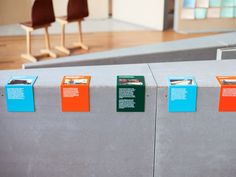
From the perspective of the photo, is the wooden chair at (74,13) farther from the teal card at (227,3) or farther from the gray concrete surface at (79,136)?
the gray concrete surface at (79,136)

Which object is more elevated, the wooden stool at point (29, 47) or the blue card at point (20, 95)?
the blue card at point (20, 95)

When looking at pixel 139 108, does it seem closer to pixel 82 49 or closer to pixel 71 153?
pixel 71 153

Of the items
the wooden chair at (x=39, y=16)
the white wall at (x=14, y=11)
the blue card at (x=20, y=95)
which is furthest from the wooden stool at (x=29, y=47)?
the blue card at (x=20, y=95)

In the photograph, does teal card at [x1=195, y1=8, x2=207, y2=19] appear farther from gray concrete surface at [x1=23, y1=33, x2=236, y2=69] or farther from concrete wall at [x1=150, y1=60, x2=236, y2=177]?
concrete wall at [x1=150, y1=60, x2=236, y2=177]

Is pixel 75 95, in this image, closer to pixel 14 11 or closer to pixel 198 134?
pixel 198 134

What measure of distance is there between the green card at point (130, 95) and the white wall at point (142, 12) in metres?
5.45

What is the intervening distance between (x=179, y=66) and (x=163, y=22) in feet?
17.1

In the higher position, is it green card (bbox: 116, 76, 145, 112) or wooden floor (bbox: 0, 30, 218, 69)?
green card (bbox: 116, 76, 145, 112)

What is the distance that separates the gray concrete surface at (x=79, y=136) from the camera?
5.95 ft

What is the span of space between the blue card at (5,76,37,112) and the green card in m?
0.40

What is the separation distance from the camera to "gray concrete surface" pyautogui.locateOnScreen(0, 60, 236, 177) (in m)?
1.81

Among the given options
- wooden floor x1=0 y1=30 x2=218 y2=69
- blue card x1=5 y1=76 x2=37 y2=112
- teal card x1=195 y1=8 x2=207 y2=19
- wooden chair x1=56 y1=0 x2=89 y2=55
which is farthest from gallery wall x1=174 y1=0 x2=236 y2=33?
blue card x1=5 y1=76 x2=37 y2=112

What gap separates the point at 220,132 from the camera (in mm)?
1854

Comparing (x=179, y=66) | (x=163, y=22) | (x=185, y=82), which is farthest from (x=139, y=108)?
(x=163, y=22)
